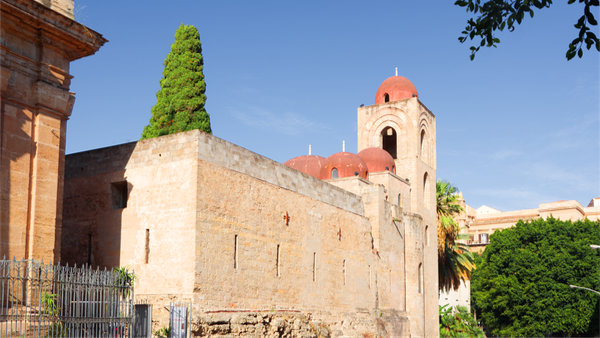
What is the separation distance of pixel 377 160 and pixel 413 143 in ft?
11.8

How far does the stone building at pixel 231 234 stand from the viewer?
1598 centimetres

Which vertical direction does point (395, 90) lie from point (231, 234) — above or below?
above

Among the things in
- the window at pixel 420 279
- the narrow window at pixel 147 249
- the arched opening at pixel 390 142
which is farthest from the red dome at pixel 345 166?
the narrow window at pixel 147 249

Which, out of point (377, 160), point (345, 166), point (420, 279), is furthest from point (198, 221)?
point (420, 279)

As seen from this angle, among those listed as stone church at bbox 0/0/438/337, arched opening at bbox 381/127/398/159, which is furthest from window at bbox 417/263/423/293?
arched opening at bbox 381/127/398/159

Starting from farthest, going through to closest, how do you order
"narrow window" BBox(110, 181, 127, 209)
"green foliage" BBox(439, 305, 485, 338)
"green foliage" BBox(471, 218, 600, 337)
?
"green foliage" BBox(471, 218, 600, 337), "green foliage" BBox(439, 305, 485, 338), "narrow window" BBox(110, 181, 127, 209)

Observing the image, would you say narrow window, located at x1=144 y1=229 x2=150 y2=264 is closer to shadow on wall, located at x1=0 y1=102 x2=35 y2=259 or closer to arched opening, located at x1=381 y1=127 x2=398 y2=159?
shadow on wall, located at x1=0 y1=102 x2=35 y2=259

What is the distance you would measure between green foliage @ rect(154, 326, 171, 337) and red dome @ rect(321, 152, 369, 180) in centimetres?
1342

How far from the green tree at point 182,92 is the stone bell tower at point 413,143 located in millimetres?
10762

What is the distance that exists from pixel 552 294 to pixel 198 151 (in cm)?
2813

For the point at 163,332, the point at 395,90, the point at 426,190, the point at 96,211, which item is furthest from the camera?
the point at 395,90

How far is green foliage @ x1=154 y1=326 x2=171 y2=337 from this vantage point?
595 inches

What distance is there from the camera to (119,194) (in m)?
17.8

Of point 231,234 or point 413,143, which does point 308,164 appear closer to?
point 413,143
